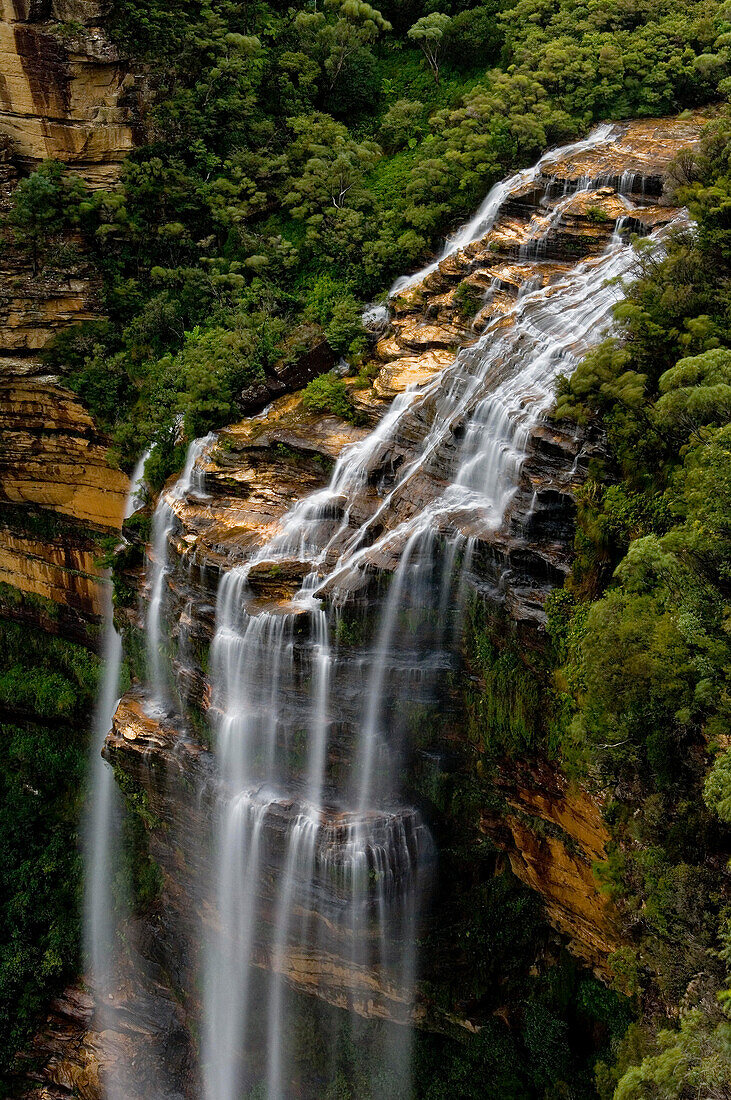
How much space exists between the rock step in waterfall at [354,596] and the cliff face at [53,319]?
5.91 meters

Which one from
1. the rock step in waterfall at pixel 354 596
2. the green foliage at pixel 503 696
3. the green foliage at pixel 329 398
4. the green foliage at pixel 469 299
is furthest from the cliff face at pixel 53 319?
the green foliage at pixel 503 696

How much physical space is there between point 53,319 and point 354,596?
51.8 ft

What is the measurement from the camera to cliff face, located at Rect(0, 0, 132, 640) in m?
23.2

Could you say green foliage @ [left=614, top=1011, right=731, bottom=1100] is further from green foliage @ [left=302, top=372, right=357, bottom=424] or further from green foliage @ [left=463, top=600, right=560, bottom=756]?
green foliage @ [left=302, top=372, right=357, bottom=424]

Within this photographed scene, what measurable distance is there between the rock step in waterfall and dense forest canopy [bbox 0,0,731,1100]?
1.38m

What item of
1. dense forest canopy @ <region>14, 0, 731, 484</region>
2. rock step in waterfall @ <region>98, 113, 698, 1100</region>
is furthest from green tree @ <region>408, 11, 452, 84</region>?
rock step in waterfall @ <region>98, 113, 698, 1100</region>

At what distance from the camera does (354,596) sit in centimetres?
1528

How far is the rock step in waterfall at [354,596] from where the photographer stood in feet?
49.5

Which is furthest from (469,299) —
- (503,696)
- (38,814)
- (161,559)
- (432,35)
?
(38,814)

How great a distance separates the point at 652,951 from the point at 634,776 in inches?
84.5

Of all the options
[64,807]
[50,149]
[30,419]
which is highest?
[50,149]

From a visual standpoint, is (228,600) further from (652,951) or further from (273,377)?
(652,951)

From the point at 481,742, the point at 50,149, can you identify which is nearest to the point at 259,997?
the point at 481,742

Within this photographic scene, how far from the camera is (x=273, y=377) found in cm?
2170
